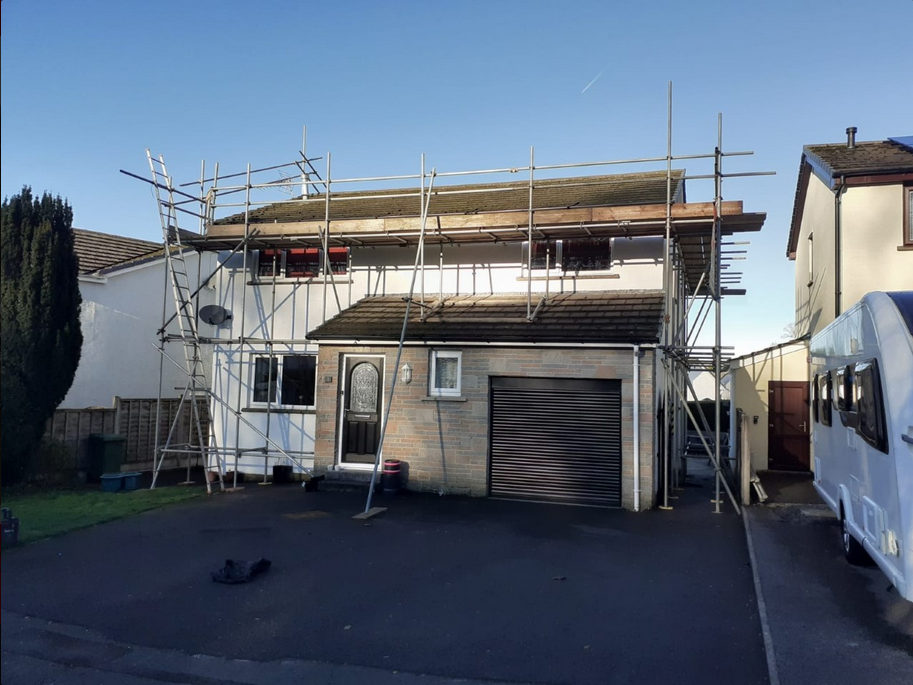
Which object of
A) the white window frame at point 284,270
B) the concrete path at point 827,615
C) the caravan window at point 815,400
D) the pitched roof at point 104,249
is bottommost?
the concrete path at point 827,615

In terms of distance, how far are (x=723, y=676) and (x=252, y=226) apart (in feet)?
37.7

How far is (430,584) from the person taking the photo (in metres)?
6.87

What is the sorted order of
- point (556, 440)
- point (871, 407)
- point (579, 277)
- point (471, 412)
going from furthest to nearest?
point (579, 277) → point (471, 412) → point (556, 440) → point (871, 407)

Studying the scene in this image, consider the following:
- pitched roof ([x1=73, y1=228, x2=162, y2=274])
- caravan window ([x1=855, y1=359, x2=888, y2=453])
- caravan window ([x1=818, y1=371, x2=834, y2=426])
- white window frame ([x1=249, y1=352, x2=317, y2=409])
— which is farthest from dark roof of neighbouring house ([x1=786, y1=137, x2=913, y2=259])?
pitched roof ([x1=73, y1=228, x2=162, y2=274])

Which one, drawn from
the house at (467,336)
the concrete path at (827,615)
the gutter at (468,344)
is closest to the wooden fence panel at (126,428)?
the house at (467,336)

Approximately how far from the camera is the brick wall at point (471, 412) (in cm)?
1067

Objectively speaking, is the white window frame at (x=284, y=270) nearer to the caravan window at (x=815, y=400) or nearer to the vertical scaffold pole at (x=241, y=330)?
the vertical scaffold pole at (x=241, y=330)

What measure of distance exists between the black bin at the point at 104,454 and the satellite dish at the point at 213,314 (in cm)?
286

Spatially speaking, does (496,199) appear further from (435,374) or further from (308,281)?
→ (435,374)

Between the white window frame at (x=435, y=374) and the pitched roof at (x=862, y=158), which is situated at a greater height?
the pitched roof at (x=862, y=158)

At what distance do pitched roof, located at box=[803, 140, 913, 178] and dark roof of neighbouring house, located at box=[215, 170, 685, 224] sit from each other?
2.99m

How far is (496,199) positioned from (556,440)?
591 cm

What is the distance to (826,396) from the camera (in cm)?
884

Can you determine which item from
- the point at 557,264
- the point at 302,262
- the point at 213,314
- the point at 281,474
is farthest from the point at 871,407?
the point at 213,314
